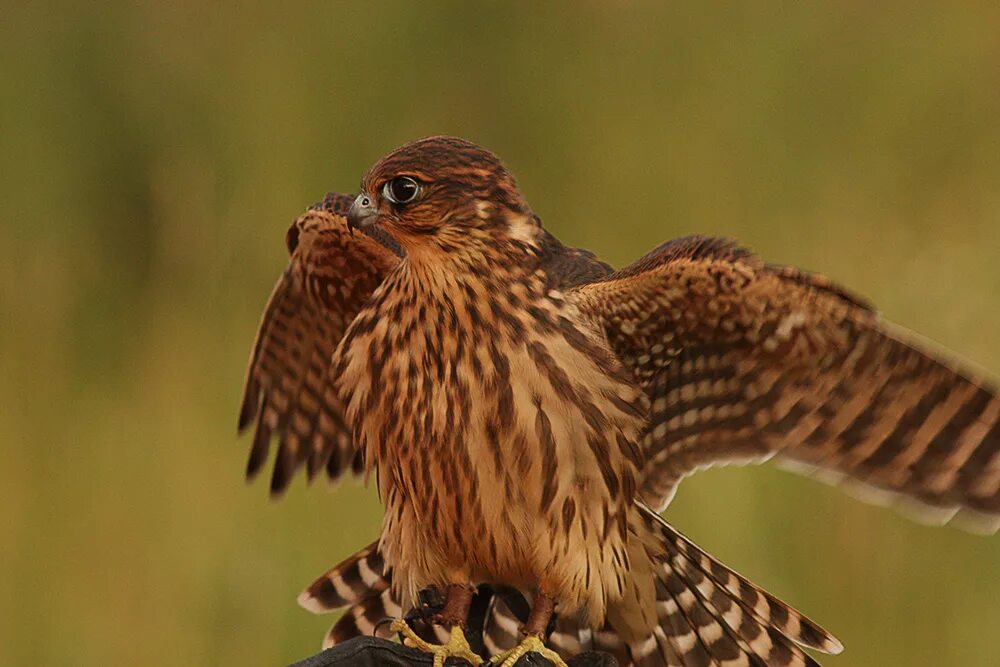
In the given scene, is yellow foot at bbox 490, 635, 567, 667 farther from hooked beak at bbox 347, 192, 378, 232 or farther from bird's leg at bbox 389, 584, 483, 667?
hooked beak at bbox 347, 192, 378, 232

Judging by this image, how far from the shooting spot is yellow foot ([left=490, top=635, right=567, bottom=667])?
2744 millimetres

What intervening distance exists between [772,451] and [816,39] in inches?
102

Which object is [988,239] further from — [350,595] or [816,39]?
[350,595]

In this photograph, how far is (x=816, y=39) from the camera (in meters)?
Answer: 5.34

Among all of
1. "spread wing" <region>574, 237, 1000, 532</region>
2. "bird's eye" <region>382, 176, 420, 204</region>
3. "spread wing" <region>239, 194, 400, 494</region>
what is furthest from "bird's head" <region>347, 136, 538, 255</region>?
"spread wing" <region>239, 194, 400, 494</region>

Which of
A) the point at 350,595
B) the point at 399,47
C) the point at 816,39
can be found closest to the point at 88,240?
the point at 399,47

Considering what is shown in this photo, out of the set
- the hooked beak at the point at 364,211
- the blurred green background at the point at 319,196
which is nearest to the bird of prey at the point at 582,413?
the hooked beak at the point at 364,211

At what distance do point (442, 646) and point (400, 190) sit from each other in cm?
75

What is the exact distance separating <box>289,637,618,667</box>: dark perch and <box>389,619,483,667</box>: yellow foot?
11mm

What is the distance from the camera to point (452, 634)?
2.84 meters

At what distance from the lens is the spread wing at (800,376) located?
9.39 feet

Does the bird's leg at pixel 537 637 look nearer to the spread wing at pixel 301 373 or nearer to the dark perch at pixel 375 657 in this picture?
the dark perch at pixel 375 657

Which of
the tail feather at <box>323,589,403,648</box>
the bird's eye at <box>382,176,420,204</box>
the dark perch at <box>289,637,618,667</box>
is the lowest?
the dark perch at <box>289,637,618,667</box>

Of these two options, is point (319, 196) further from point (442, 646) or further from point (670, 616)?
point (442, 646)
